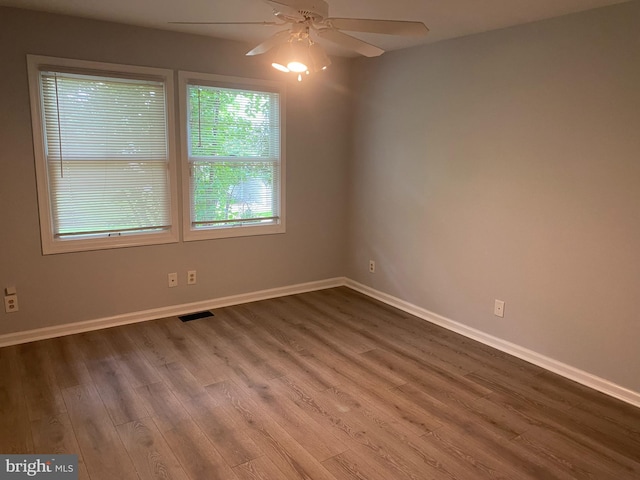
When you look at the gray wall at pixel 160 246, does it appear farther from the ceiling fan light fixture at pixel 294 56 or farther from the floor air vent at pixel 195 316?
the ceiling fan light fixture at pixel 294 56

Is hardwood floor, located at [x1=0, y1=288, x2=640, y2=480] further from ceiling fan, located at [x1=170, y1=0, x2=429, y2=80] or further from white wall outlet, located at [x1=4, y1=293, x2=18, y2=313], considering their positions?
ceiling fan, located at [x1=170, y1=0, x2=429, y2=80]

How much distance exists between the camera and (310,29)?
233 centimetres

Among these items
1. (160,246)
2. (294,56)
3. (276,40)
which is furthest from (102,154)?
(294,56)

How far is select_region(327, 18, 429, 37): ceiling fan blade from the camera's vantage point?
7.12ft

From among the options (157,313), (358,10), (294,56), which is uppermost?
(358,10)

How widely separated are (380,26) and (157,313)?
294 cm

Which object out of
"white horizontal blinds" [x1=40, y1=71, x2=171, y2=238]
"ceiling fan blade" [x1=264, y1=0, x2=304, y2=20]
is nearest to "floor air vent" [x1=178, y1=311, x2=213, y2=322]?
"white horizontal blinds" [x1=40, y1=71, x2=171, y2=238]

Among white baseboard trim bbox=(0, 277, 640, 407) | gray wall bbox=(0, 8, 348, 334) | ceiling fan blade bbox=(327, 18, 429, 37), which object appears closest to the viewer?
ceiling fan blade bbox=(327, 18, 429, 37)

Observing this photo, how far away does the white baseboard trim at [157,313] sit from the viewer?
Result: 11.3 feet

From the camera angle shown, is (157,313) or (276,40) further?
(157,313)

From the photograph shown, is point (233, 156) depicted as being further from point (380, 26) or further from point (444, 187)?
point (380, 26)

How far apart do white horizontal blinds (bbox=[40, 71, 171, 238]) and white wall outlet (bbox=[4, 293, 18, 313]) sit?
53 centimetres

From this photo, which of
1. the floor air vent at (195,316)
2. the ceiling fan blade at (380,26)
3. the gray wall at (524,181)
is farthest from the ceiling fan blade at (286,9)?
the floor air vent at (195,316)

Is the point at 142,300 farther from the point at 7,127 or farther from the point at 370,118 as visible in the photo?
the point at 370,118
